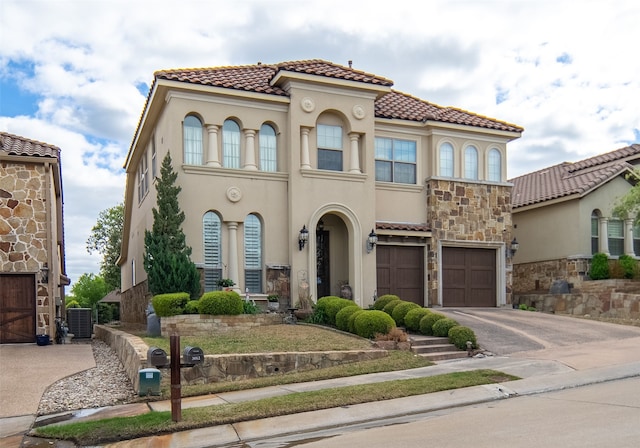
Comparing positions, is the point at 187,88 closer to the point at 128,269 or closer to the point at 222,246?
the point at 222,246

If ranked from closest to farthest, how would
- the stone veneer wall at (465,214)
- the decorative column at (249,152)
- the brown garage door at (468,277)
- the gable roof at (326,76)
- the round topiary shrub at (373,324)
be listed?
1. the round topiary shrub at (373,324)
2. the gable roof at (326,76)
3. the decorative column at (249,152)
4. the stone veneer wall at (465,214)
5. the brown garage door at (468,277)

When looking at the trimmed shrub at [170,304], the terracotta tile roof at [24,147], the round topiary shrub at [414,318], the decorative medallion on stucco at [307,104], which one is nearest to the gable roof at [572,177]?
the round topiary shrub at [414,318]

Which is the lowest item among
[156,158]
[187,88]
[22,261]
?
[22,261]

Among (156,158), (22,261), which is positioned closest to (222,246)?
(156,158)

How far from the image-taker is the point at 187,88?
1827cm

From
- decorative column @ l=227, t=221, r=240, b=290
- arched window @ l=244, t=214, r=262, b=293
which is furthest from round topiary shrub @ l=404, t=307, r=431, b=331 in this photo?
decorative column @ l=227, t=221, r=240, b=290

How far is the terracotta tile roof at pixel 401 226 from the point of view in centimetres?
2072

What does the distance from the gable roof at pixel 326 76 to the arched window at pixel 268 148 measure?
1.17 metres

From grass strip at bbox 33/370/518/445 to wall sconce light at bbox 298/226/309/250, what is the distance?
8.29 meters

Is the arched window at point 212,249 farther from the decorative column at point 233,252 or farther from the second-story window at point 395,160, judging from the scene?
the second-story window at point 395,160

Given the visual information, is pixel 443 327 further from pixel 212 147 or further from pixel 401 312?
pixel 212 147

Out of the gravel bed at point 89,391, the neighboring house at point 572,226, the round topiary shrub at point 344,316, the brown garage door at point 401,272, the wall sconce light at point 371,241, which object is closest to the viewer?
the gravel bed at point 89,391

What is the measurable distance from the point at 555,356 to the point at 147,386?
823cm

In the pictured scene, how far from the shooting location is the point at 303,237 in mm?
19000
